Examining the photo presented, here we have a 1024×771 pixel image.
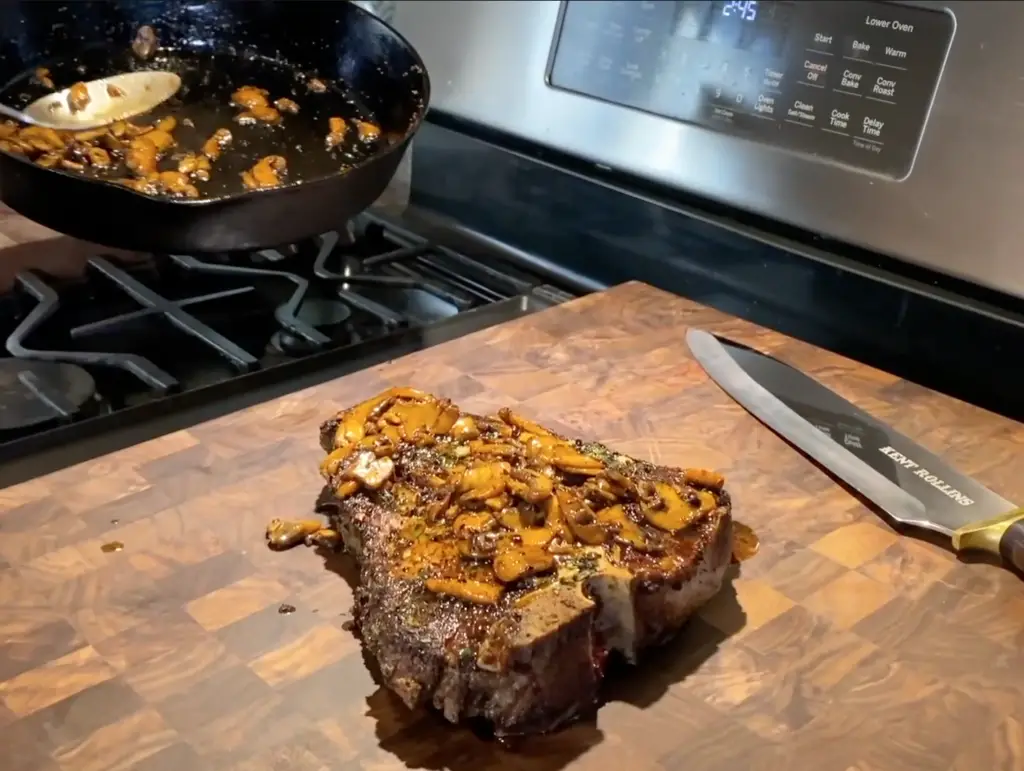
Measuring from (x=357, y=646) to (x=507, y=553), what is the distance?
117mm

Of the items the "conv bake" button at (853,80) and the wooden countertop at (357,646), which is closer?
the wooden countertop at (357,646)

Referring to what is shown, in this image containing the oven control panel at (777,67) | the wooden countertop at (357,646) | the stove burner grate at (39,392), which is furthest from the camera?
the oven control panel at (777,67)

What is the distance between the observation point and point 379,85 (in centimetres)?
123

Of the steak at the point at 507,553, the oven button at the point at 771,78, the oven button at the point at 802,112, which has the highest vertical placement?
the oven button at the point at 771,78

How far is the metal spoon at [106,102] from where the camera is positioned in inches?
44.0

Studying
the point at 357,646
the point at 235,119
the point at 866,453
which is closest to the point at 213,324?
the point at 235,119

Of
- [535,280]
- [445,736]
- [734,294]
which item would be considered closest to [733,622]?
[445,736]

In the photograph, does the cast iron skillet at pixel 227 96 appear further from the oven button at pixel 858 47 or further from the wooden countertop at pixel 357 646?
the oven button at pixel 858 47

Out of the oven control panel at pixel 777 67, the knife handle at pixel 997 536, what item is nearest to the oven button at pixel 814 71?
the oven control panel at pixel 777 67

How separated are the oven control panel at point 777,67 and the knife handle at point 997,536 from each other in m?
0.37

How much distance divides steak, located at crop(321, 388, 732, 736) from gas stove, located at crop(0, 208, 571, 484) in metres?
0.21

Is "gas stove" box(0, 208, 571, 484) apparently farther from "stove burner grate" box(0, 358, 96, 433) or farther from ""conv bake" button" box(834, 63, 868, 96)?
""conv bake" button" box(834, 63, 868, 96)

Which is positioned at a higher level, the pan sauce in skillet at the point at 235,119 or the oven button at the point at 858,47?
the oven button at the point at 858,47

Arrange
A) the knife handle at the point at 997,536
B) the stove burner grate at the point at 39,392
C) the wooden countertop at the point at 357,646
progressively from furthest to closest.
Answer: the stove burner grate at the point at 39,392, the knife handle at the point at 997,536, the wooden countertop at the point at 357,646
